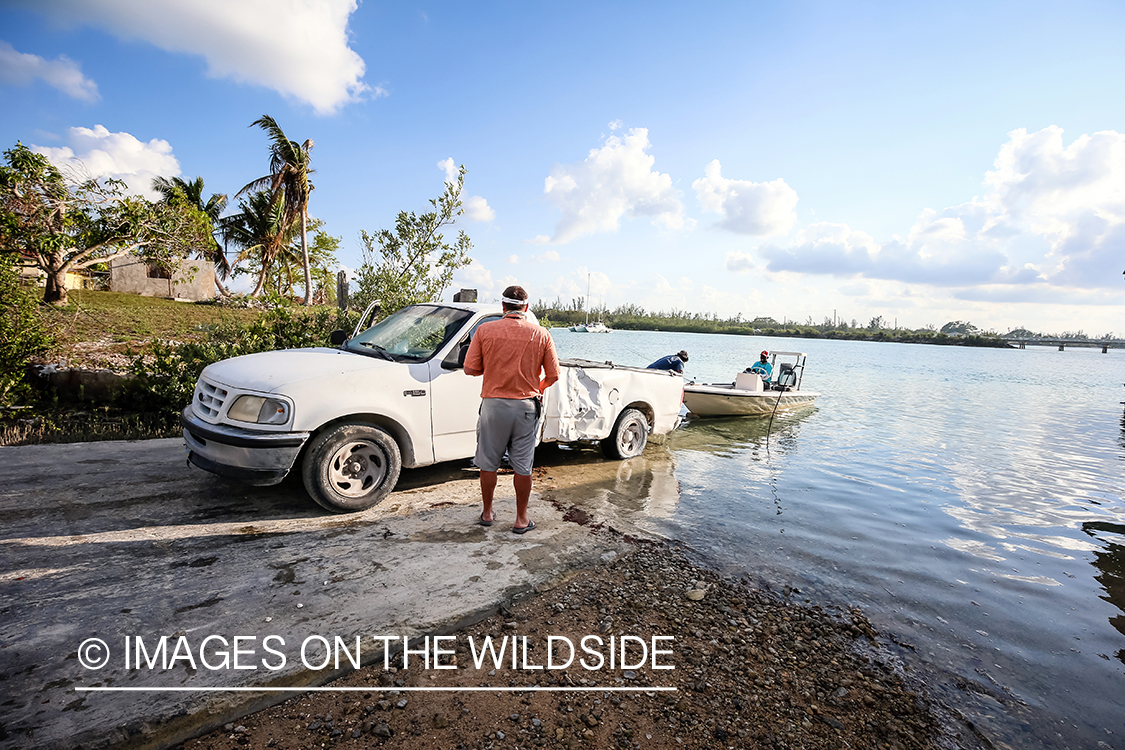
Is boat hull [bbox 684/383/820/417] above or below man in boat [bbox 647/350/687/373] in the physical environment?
below

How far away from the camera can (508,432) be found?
174 inches

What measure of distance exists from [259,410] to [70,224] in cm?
915

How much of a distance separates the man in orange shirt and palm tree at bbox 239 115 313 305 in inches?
965

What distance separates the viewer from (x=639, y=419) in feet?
25.0

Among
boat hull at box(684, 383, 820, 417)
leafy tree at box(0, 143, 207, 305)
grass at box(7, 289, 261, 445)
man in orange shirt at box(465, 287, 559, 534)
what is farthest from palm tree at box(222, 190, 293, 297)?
man in orange shirt at box(465, 287, 559, 534)

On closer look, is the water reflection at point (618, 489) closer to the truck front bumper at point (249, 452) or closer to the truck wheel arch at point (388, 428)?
the truck wheel arch at point (388, 428)

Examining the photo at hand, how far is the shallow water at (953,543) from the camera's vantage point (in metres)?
3.17

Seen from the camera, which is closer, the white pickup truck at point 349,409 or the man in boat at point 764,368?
the white pickup truck at point 349,409

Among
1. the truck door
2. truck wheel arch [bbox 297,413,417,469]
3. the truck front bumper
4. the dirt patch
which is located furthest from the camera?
the truck door

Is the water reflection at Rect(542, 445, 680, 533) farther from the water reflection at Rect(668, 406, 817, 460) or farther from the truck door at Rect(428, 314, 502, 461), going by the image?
the water reflection at Rect(668, 406, 817, 460)

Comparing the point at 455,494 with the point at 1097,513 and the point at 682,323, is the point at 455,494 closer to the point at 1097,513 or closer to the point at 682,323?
the point at 1097,513

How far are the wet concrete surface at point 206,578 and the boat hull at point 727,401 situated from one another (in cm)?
793

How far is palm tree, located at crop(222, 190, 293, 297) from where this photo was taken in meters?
30.7

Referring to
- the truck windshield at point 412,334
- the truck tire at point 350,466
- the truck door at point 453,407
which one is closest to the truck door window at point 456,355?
the truck door at point 453,407
